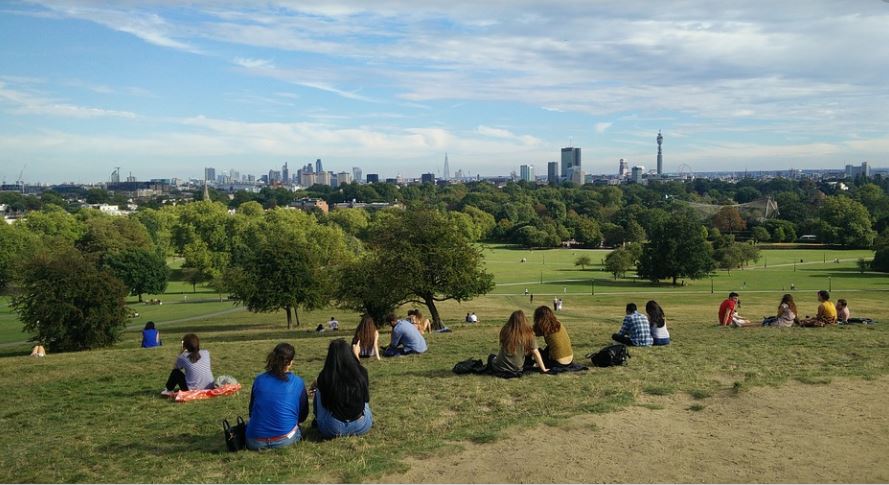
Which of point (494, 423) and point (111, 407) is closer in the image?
point (494, 423)

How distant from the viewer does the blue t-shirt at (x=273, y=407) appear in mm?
8047

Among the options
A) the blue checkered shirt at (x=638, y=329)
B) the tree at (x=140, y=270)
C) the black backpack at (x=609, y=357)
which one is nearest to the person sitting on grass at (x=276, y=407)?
the black backpack at (x=609, y=357)

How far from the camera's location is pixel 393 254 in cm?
2894

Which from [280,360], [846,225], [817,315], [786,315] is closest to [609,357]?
[280,360]

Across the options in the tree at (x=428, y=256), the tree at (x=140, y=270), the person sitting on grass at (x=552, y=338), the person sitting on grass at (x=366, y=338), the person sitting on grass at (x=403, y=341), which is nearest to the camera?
the person sitting on grass at (x=552, y=338)

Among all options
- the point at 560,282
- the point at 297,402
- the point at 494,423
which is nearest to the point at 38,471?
the point at 297,402

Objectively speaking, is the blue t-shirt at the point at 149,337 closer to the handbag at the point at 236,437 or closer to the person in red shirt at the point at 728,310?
the handbag at the point at 236,437

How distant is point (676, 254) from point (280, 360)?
62105mm

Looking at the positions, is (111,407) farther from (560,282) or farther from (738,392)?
(560,282)

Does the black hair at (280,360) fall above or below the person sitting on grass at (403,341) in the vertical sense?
above

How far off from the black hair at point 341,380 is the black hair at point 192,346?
3.51m

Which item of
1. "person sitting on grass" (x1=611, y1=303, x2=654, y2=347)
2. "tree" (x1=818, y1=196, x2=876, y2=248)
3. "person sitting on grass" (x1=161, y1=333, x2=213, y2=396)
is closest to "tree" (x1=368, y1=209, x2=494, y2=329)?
"person sitting on grass" (x1=611, y1=303, x2=654, y2=347)

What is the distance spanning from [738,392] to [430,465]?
4881 millimetres

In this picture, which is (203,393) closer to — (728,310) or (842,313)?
(728,310)
